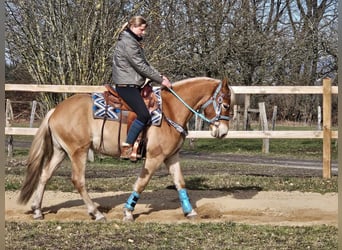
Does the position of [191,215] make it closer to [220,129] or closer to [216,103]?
[220,129]

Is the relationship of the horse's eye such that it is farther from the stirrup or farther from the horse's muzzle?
the stirrup

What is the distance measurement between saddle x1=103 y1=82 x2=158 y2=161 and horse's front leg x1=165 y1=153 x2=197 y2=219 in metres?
0.58

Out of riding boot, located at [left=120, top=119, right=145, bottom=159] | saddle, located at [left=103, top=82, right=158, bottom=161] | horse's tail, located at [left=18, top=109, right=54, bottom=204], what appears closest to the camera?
riding boot, located at [left=120, top=119, right=145, bottom=159]

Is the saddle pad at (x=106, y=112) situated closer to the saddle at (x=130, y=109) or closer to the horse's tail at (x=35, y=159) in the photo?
the saddle at (x=130, y=109)

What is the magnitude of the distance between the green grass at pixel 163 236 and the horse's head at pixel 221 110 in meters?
1.22

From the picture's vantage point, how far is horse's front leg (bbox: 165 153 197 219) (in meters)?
7.21

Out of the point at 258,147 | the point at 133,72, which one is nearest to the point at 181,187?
the point at 133,72

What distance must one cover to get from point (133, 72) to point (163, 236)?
2.16 m

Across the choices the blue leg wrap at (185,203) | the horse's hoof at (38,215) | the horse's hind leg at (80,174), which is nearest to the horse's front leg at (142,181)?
the horse's hind leg at (80,174)

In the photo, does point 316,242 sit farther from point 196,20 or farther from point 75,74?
point 196,20

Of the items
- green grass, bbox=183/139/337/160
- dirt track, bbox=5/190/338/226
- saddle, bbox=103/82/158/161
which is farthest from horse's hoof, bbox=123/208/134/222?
green grass, bbox=183/139/337/160

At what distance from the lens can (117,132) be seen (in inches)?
280

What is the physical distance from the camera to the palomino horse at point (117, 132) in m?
7.02

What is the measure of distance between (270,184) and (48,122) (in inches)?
175
